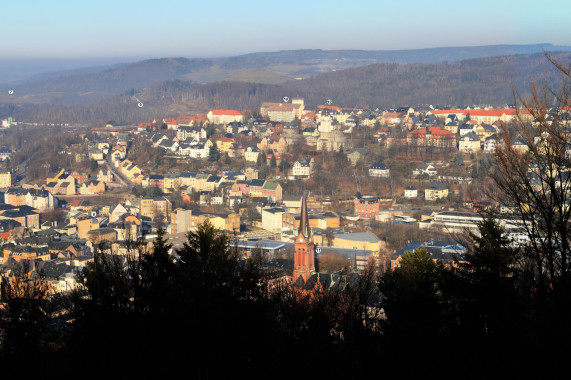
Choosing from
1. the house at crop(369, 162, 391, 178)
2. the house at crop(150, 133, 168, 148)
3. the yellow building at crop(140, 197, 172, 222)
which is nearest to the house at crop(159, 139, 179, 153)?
the house at crop(150, 133, 168, 148)

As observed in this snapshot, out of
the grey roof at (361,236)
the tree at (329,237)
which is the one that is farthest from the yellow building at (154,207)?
the grey roof at (361,236)

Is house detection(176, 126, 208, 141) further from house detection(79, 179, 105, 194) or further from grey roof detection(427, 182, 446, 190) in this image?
grey roof detection(427, 182, 446, 190)

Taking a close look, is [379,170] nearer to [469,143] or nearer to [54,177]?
[469,143]

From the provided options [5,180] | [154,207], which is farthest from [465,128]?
[5,180]

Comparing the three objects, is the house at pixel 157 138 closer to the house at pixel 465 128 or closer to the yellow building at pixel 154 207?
the yellow building at pixel 154 207

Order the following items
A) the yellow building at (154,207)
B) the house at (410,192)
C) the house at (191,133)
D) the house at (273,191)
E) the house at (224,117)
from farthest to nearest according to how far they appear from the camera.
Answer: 1. the house at (224,117)
2. the house at (191,133)
3. the house at (273,191)
4. the house at (410,192)
5. the yellow building at (154,207)

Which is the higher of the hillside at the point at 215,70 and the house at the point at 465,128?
the hillside at the point at 215,70

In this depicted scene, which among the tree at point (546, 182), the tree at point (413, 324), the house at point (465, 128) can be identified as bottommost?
the house at point (465, 128)
